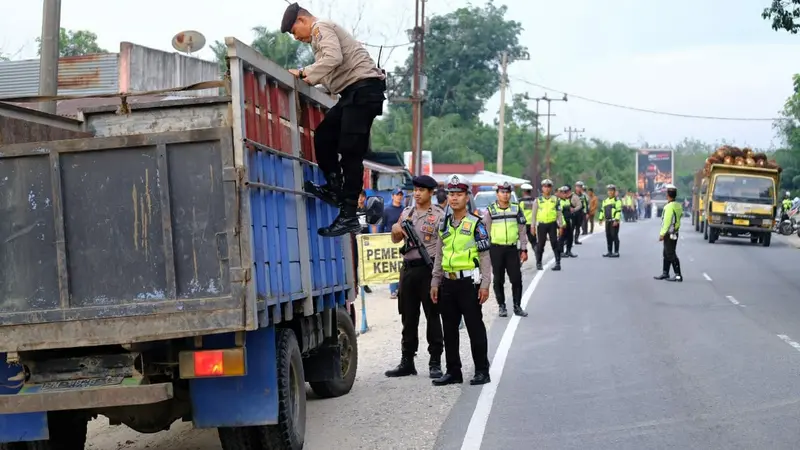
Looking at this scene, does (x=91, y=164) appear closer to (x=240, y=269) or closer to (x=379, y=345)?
(x=240, y=269)

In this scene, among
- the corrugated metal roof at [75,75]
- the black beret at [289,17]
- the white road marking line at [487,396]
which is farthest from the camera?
the corrugated metal roof at [75,75]

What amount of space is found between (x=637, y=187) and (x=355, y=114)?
93990 millimetres

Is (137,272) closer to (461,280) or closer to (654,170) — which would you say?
(461,280)

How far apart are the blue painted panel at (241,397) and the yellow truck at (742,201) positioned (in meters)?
28.6

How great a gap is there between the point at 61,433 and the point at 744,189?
29.6 meters

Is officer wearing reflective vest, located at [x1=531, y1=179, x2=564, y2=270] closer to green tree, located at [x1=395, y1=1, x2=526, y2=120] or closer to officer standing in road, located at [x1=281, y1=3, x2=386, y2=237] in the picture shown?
officer standing in road, located at [x1=281, y1=3, x2=386, y2=237]

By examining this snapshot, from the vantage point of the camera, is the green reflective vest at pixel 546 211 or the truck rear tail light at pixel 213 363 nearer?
the truck rear tail light at pixel 213 363

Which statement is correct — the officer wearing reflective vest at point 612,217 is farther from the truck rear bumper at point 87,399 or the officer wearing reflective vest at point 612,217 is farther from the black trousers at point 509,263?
the truck rear bumper at point 87,399

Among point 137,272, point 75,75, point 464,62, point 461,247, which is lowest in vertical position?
point 461,247

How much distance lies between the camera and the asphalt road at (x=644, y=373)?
7.46 meters

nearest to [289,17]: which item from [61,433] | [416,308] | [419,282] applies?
[61,433]

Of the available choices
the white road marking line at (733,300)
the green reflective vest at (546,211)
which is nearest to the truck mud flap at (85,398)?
the white road marking line at (733,300)

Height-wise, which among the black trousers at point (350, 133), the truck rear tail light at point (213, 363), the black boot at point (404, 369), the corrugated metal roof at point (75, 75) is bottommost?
the black boot at point (404, 369)

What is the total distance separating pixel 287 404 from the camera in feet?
22.0
